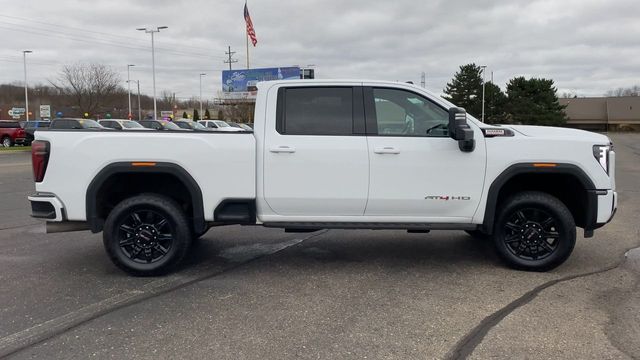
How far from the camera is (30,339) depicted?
3922 mm

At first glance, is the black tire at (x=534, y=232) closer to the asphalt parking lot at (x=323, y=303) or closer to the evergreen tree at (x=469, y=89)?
the asphalt parking lot at (x=323, y=303)

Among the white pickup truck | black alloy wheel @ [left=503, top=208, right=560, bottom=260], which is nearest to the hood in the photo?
the white pickup truck

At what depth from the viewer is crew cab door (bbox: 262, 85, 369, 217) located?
209 inches

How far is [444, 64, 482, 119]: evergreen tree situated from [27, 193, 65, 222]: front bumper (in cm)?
6608

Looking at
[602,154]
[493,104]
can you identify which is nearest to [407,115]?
[602,154]

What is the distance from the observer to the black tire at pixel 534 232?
17.9 ft

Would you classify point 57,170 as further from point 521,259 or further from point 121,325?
point 521,259

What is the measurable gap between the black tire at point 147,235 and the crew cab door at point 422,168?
2.01m

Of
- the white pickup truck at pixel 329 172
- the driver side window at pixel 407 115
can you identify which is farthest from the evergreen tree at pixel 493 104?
the driver side window at pixel 407 115

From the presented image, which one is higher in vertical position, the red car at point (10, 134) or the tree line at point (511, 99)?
the tree line at point (511, 99)

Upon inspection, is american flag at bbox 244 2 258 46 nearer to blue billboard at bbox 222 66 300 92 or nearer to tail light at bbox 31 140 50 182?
blue billboard at bbox 222 66 300 92

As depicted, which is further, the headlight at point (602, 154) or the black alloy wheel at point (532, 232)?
the black alloy wheel at point (532, 232)

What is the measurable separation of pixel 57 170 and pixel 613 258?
6238mm

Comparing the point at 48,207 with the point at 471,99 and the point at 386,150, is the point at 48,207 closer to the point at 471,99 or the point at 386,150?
the point at 386,150
